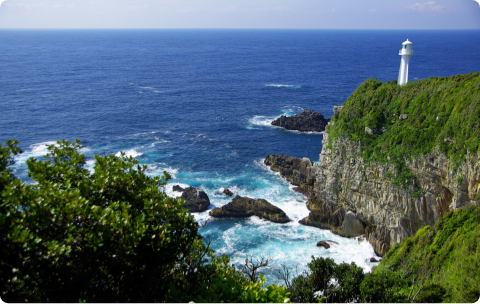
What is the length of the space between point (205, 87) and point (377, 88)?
80872 mm

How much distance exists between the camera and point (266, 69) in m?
163

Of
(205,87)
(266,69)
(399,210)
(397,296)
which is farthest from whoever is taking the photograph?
(266,69)

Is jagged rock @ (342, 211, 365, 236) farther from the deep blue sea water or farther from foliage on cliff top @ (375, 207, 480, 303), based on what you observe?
foliage on cliff top @ (375, 207, 480, 303)

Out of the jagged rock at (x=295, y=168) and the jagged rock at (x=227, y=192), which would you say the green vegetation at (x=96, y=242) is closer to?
the jagged rock at (x=227, y=192)

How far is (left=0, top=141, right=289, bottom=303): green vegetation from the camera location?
10500 millimetres

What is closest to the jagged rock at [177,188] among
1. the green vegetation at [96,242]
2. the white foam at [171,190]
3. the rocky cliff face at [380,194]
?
the white foam at [171,190]

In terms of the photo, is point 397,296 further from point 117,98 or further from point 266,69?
point 266,69

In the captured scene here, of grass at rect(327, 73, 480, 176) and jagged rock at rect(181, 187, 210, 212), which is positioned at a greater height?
grass at rect(327, 73, 480, 176)

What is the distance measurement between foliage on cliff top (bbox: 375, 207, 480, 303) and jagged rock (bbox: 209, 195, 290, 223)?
1816 centimetres

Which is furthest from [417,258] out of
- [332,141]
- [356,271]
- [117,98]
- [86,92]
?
[86,92]

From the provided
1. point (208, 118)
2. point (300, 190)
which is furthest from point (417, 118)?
point (208, 118)

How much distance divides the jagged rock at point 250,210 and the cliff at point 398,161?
4779mm

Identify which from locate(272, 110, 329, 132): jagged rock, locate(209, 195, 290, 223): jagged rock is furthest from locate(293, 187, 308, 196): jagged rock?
locate(272, 110, 329, 132): jagged rock

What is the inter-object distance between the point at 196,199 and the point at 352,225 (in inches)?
953
